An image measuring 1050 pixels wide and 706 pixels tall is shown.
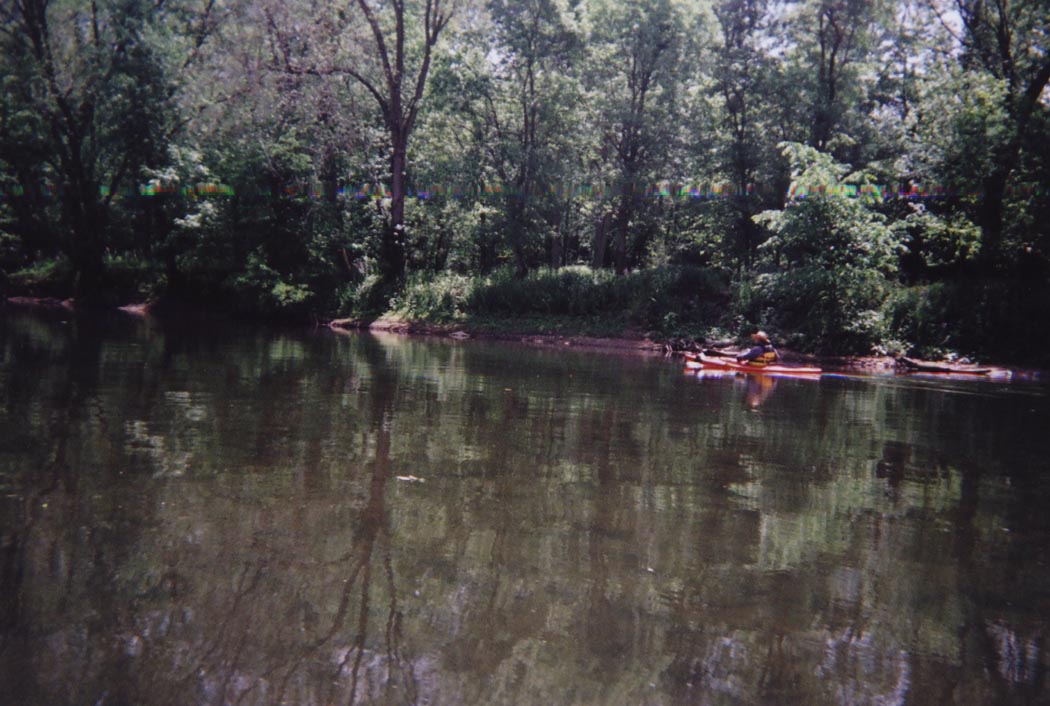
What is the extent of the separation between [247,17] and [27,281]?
19745 millimetres

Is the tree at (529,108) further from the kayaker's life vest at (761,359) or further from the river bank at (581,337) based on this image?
the kayaker's life vest at (761,359)

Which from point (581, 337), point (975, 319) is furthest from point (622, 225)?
point (975, 319)

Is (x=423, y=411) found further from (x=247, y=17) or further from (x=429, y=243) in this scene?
(x=429, y=243)

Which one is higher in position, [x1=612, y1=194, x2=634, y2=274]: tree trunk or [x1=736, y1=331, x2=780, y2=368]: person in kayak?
[x1=612, y1=194, x2=634, y2=274]: tree trunk

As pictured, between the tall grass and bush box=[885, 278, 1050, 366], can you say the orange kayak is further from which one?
the tall grass

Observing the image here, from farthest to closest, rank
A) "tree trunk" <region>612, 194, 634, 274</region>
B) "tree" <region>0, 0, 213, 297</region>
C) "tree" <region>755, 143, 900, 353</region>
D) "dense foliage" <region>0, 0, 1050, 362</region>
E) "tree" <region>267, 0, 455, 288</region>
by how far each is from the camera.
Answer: "tree trunk" <region>612, 194, 634, 274</region>, "tree" <region>0, 0, 213, 297</region>, "tree" <region>267, 0, 455, 288</region>, "dense foliage" <region>0, 0, 1050, 362</region>, "tree" <region>755, 143, 900, 353</region>

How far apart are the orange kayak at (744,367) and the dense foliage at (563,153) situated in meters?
5.09

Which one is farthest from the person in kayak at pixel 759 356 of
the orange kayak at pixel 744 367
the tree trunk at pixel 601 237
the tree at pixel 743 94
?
the tree trunk at pixel 601 237

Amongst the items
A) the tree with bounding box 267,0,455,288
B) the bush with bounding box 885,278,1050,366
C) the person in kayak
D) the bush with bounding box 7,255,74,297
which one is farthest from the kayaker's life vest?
the bush with bounding box 7,255,74,297

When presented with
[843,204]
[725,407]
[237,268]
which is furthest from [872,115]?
[237,268]

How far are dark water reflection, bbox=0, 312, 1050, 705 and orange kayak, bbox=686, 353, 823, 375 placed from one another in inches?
283

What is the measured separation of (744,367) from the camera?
754 inches

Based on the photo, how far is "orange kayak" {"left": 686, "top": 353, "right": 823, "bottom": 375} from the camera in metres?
19.1

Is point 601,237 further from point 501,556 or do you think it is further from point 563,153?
point 501,556
